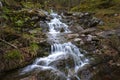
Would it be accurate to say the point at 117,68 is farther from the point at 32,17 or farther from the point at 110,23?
the point at 32,17

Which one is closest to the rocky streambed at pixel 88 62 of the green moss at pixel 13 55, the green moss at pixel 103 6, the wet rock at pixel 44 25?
the green moss at pixel 13 55

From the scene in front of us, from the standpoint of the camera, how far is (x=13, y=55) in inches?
315

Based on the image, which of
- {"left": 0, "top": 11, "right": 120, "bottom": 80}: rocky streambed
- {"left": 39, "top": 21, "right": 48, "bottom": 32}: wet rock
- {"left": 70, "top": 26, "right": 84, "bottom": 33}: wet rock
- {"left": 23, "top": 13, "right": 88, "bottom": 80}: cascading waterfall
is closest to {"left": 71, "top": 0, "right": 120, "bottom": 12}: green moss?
{"left": 70, "top": 26, "right": 84, "bottom": 33}: wet rock

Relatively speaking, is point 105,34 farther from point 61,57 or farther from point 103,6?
point 103,6

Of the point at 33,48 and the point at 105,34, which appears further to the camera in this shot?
the point at 105,34

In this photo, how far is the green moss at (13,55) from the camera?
310 inches

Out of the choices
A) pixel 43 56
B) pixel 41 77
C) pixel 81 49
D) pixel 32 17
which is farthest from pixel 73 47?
pixel 32 17

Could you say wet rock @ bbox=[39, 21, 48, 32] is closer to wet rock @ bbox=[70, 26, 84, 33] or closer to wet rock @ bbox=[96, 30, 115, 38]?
wet rock @ bbox=[70, 26, 84, 33]

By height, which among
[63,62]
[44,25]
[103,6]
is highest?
[103,6]

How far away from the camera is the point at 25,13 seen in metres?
13.8

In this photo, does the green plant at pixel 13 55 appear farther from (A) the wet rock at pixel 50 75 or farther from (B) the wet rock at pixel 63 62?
(B) the wet rock at pixel 63 62

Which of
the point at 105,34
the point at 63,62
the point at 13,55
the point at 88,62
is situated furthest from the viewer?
the point at 105,34

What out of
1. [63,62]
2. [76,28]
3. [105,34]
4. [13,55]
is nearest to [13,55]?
[13,55]

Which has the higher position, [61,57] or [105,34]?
[105,34]
